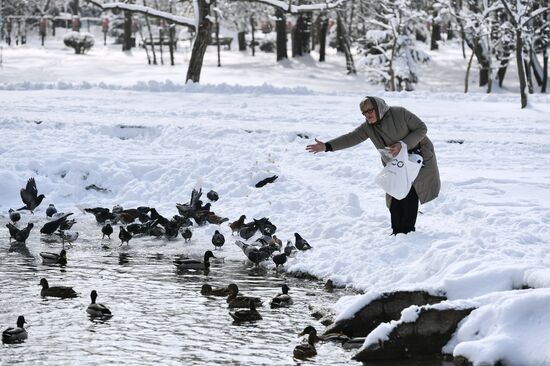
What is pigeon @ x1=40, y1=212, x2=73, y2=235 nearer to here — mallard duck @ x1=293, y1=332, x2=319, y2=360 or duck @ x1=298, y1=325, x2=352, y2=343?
duck @ x1=298, y1=325, x2=352, y2=343

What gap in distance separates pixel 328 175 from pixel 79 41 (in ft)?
166

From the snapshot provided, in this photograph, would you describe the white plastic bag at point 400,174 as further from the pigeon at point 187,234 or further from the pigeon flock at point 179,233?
the pigeon at point 187,234

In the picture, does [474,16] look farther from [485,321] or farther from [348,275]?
[485,321]

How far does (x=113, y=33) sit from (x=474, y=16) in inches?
1713

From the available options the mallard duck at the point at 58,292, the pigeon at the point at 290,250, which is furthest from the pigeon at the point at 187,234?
the mallard duck at the point at 58,292

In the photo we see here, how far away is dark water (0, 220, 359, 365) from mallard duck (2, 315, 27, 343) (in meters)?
0.09

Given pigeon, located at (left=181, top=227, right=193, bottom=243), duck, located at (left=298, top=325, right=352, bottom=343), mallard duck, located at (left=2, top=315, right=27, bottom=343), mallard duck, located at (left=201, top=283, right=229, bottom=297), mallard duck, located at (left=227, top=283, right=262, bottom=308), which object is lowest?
pigeon, located at (left=181, top=227, right=193, bottom=243)

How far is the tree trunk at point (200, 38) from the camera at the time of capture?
115 ft

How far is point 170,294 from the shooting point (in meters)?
11.8

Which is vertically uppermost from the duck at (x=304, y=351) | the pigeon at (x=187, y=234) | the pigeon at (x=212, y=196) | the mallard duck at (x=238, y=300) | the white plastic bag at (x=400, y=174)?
the white plastic bag at (x=400, y=174)

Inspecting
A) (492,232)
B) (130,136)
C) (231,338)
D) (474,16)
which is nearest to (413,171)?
(492,232)

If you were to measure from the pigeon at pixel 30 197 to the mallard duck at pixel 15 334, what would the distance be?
321 inches

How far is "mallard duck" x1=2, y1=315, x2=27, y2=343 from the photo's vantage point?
9344 millimetres

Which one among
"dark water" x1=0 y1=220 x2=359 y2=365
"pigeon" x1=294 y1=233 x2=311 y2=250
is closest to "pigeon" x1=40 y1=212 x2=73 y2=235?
"dark water" x1=0 y1=220 x2=359 y2=365
